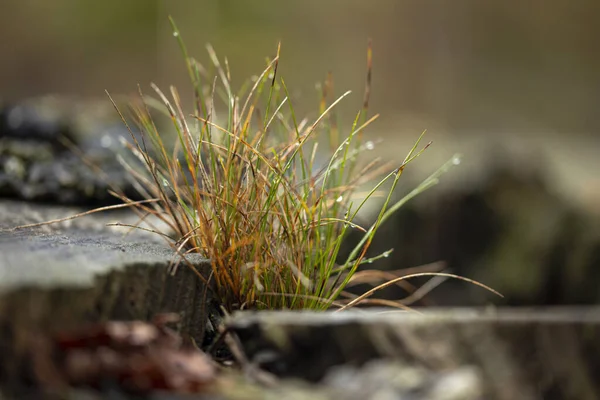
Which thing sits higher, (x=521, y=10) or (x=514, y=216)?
(x=521, y=10)

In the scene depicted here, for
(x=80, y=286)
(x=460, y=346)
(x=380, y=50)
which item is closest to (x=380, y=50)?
(x=380, y=50)

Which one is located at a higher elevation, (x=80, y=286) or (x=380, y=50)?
(x=80, y=286)

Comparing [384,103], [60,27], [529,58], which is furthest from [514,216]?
[60,27]

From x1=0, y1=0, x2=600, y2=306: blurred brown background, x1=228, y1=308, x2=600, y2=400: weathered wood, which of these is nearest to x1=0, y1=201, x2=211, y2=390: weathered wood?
x1=228, y1=308, x2=600, y2=400: weathered wood

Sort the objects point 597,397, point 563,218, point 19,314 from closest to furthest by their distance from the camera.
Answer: point 19,314 → point 597,397 → point 563,218

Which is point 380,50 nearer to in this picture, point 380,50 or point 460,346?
point 380,50

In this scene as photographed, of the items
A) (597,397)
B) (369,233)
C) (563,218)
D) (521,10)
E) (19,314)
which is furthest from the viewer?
(521,10)

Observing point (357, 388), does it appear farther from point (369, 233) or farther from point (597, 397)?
point (369, 233)

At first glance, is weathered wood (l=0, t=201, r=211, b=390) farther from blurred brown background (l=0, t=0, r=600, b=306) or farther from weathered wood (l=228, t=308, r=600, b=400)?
blurred brown background (l=0, t=0, r=600, b=306)
